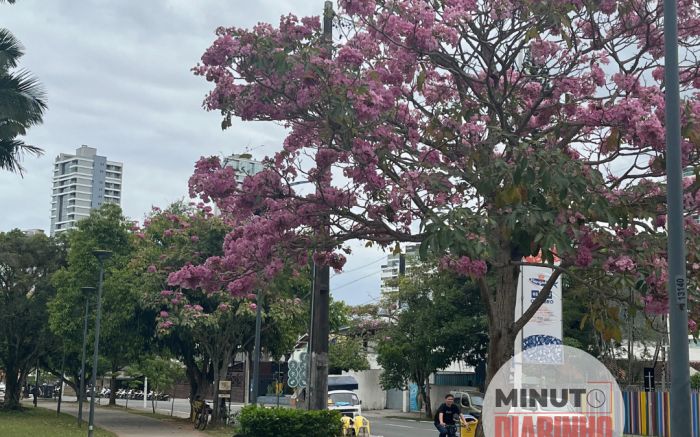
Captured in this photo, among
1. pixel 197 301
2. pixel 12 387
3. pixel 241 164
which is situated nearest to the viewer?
pixel 241 164

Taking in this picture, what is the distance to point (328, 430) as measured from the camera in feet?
59.0

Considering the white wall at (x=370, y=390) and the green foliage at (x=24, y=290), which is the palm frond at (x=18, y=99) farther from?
the white wall at (x=370, y=390)

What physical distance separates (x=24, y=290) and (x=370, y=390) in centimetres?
2322

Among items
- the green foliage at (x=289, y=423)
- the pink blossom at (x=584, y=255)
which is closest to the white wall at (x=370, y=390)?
the green foliage at (x=289, y=423)

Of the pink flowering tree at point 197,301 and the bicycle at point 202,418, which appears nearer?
the pink flowering tree at point 197,301

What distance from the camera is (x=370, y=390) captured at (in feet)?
186

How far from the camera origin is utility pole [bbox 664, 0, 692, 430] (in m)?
7.94

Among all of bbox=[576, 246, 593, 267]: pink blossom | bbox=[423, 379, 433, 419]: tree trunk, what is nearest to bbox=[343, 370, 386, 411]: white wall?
bbox=[423, 379, 433, 419]: tree trunk

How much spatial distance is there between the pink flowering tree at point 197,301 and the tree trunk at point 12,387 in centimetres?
1475

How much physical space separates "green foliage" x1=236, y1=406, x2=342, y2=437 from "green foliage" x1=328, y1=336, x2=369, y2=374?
3218 cm

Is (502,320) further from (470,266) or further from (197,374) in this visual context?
(197,374)

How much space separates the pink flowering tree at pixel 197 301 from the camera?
3011cm

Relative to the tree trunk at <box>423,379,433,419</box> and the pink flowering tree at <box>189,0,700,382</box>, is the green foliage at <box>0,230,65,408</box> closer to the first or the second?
the tree trunk at <box>423,379,433,419</box>

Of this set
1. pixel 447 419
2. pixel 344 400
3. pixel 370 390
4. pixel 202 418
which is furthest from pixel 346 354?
pixel 447 419
